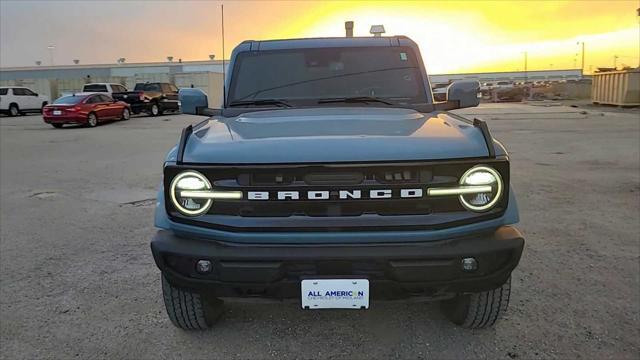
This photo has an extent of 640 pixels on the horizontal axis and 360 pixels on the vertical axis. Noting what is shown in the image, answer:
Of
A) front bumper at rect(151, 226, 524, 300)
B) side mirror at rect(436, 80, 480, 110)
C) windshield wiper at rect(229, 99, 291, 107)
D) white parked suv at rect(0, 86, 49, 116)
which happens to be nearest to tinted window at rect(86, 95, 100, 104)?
white parked suv at rect(0, 86, 49, 116)

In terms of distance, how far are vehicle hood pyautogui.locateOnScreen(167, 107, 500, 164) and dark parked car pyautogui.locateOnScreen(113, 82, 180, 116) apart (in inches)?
1005

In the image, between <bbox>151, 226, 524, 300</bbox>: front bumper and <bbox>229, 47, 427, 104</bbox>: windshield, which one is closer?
<bbox>151, 226, 524, 300</bbox>: front bumper

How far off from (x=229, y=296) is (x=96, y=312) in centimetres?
154

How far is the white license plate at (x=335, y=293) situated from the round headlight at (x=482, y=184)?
0.67 metres

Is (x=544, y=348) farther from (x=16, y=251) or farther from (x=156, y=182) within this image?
(x=156, y=182)

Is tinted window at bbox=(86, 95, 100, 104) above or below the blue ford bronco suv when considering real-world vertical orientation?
above

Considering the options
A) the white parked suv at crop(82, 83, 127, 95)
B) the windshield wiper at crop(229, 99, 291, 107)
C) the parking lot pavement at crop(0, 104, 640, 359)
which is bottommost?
the parking lot pavement at crop(0, 104, 640, 359)

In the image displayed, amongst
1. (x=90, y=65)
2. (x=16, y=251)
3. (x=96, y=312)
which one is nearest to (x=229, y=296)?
(x=96, y=312)

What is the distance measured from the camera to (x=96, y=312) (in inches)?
143

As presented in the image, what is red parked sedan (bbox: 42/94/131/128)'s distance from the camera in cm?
2066

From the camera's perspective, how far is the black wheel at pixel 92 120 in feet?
70.4

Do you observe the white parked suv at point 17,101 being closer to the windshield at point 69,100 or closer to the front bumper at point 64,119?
the windshield at point 69,100

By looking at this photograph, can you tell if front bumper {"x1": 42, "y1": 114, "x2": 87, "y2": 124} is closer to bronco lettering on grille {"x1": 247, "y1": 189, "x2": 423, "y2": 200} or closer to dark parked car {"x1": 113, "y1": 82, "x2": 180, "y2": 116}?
dark parked car {"x1": 113, "y1": 82, "x2": 180, "y2": 116}

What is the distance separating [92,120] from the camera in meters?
21.8
